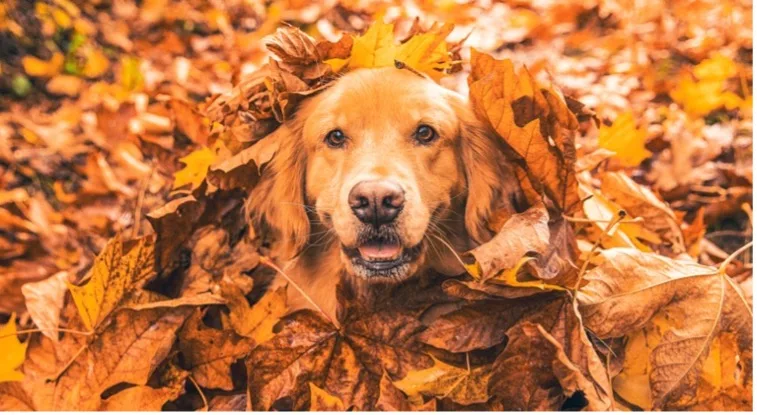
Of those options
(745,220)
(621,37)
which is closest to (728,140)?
(745,220)

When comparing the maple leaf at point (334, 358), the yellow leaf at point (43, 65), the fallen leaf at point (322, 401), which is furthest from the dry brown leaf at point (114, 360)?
the yellow leaf at point (43, 65)

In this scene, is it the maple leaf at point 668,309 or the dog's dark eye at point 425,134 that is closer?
the maple leaf at point 668,309

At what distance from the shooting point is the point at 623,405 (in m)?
1.94

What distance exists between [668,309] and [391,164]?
0.83 m

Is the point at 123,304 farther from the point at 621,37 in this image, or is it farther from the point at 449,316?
the point at 621,37

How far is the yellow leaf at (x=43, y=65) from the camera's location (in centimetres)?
480

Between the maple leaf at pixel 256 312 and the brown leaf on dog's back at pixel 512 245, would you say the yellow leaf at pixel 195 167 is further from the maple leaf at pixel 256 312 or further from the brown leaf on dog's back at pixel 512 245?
the brown leaf on dog's back at pixel 512 245

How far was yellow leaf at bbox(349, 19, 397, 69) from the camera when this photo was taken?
2.17m

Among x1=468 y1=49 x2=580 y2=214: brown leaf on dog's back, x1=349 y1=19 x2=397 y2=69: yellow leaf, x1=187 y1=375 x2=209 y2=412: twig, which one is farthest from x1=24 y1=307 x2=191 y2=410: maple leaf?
x1=468 y1=49 x2=580 y2=214: brown leaf on dog's back

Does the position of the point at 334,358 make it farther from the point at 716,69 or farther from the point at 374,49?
the point at 716,69

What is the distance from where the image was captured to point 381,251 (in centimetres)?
200

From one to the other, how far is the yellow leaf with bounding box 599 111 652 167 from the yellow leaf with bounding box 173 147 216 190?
4.83 ft

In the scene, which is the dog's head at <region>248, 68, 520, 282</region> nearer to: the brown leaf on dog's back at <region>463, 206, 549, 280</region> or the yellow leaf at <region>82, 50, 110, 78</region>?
the brown leaf on dog's back at <region>463, 206, 549, 280</region>

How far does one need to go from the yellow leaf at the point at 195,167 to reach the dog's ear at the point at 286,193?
0.25m
